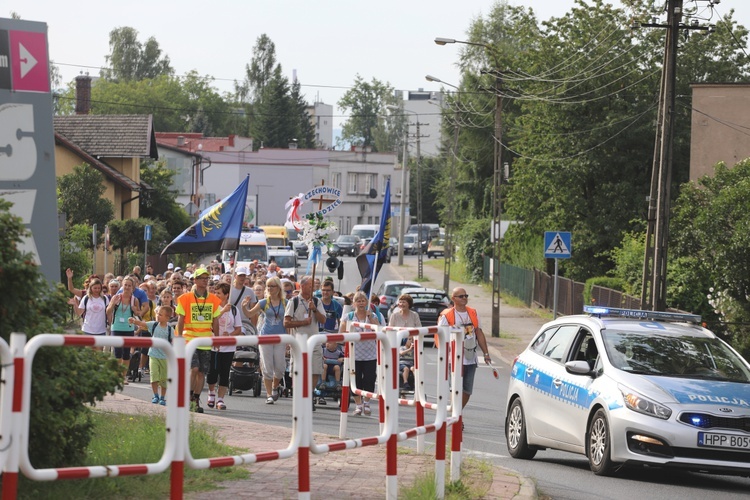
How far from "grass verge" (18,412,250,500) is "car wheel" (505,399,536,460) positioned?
11.0ft

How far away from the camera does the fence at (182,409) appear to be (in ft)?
17.6

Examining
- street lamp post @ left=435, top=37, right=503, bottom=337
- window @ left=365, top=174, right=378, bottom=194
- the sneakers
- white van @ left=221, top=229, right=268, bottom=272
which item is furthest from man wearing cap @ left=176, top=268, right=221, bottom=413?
window @ left=365, top=174, right=378, bottom=194

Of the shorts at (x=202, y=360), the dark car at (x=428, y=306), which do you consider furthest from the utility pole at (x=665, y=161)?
the shorts at (x=202, y=360)

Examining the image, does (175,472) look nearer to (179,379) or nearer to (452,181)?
(179,379)

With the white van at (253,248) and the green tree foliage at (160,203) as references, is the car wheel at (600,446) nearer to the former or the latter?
the white van at (253,248)

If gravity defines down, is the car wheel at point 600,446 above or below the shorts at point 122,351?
above

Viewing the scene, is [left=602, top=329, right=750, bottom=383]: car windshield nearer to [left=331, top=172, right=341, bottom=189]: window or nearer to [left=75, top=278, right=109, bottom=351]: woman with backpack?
[left=75, top=278, right=109, bottom=351]: woman with backpack

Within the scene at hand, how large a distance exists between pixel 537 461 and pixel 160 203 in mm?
51918

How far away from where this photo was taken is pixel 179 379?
19.8 ft

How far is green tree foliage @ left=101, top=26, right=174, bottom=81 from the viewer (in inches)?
5330

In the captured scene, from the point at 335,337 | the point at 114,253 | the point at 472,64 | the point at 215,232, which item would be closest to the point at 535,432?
the point at 335,337

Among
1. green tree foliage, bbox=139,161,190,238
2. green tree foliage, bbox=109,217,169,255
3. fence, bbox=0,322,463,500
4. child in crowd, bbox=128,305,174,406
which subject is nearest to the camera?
fence, bbox=0,322,463,500

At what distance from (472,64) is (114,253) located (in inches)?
1275

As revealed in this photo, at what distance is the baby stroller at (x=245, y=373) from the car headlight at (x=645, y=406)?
8.46m
